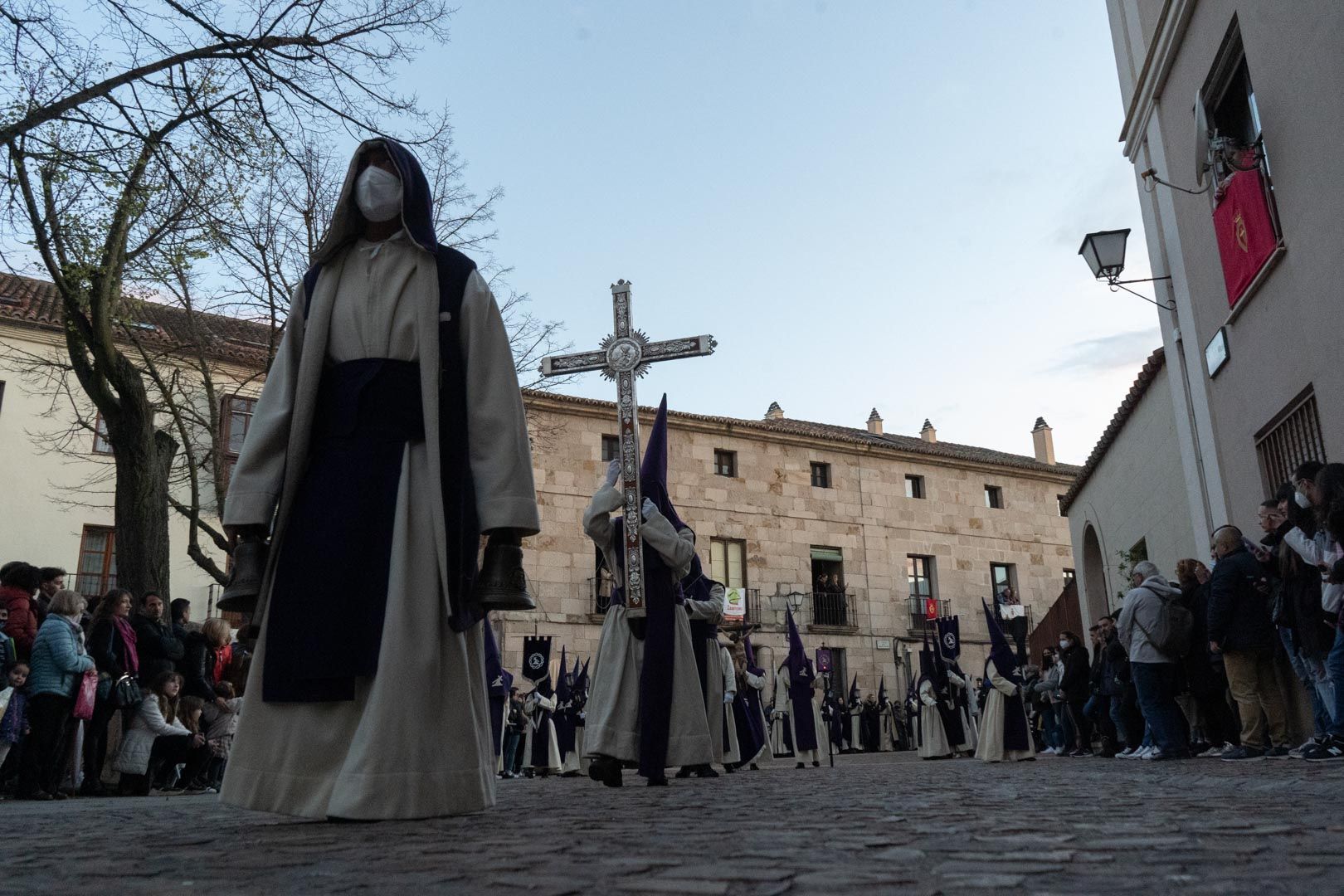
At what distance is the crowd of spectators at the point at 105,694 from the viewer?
8203 millimetres

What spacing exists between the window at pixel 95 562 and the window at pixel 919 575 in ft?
78.6

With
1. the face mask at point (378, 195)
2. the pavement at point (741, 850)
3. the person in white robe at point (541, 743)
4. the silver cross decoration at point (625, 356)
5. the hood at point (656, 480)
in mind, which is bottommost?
the pavement at point (741, 850)

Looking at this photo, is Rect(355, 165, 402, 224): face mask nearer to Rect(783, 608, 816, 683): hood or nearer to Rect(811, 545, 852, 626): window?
Rect(783, 608, 816, 683): hood

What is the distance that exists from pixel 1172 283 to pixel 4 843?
13.0 metres

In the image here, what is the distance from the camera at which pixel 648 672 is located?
23.5ft

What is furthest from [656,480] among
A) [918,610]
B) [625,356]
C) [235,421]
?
[918,610]

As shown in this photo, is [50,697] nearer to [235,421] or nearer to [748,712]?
[748,712]

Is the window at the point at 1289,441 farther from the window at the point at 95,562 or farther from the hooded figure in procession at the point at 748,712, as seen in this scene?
the window at the point at 95,562

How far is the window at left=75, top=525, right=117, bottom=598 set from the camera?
27.7 meters

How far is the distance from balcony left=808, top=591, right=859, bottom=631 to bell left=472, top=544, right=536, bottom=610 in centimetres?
3336

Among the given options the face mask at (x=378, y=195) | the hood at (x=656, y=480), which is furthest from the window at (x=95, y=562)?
the face mask at (x=378, y=195)

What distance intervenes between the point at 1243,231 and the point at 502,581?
29.3ft

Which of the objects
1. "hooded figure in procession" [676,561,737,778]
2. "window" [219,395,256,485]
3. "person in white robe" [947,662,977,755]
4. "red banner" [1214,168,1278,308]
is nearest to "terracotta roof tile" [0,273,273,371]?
"window" [219,395,256,485]

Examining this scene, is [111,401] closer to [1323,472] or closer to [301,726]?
[301,726]
